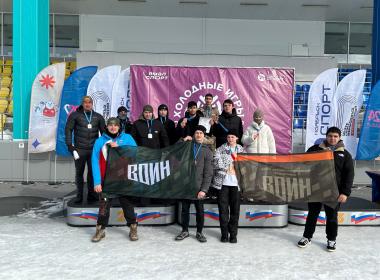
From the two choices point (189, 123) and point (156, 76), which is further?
point (156, 76)

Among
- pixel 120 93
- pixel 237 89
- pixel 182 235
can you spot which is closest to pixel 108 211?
pixel 182 235

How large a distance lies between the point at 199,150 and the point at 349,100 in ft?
17.2

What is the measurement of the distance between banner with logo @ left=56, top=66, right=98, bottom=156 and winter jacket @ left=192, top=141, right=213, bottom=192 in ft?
15.6

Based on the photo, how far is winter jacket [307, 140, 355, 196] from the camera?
4652 mm

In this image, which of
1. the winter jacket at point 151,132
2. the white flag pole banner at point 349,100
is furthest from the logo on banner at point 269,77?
the winter jacket at point 151,132

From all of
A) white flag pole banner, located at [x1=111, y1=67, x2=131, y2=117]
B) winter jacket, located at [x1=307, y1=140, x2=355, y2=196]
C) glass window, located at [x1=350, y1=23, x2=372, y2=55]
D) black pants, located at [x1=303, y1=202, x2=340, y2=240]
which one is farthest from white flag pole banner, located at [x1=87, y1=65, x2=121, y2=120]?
glass window, located at [x1=350, y1=23, x2=372, y2=55]

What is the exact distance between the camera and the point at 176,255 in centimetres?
450

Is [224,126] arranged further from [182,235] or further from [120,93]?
[120,93]

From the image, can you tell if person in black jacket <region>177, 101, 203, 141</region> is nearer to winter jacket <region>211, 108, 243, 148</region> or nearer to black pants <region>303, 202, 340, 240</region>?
winter jacket <region>211, 108, 243, 148</region>

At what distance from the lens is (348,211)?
5840 millimetres

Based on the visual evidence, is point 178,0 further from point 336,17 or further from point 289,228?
point 289,228

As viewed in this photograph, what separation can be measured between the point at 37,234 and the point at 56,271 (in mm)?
1456

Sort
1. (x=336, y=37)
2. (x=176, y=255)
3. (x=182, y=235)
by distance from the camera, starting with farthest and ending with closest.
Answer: (x=336, y=37)
(x=182, y=235)
(x=176, y=255)

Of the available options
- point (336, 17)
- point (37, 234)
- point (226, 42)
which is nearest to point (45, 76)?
point (37, 234)
